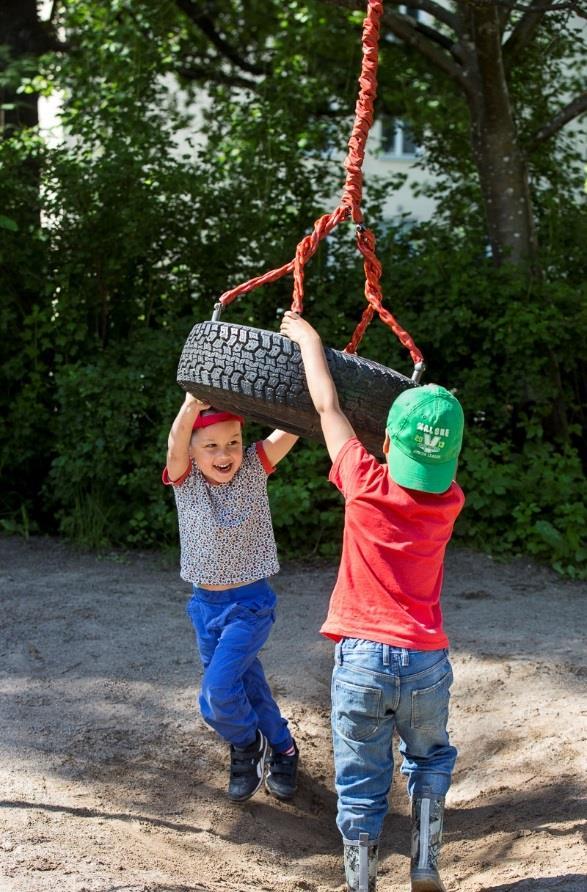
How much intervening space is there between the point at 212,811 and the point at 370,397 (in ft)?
5.45

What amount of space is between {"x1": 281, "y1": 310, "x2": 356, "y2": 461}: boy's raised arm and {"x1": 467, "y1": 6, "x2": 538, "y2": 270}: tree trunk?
481cm

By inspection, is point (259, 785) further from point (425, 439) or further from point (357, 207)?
point (357, 207)

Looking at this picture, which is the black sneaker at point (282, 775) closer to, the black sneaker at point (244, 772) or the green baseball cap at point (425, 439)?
the black sneaker at point (244, 772)

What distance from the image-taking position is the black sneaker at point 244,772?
3.89m

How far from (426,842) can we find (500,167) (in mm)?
5911

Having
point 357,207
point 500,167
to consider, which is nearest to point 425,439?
point 357,207

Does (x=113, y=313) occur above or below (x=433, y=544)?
above

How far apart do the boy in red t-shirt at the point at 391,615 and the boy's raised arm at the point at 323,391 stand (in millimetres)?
41

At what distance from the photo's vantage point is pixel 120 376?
284 inches

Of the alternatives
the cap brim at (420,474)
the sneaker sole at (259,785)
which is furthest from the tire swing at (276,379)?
the sneaker sole at (259,785)

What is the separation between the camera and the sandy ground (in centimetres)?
329

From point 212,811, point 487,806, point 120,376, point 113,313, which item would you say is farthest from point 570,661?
point 113,313

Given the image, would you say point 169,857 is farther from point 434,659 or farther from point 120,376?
point 120,376

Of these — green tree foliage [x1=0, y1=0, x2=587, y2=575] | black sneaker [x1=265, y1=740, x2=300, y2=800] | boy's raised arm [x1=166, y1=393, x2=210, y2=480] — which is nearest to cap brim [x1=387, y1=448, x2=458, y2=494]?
boy's raised arm [x1=166, y1=393, x2=210, y2=480]
